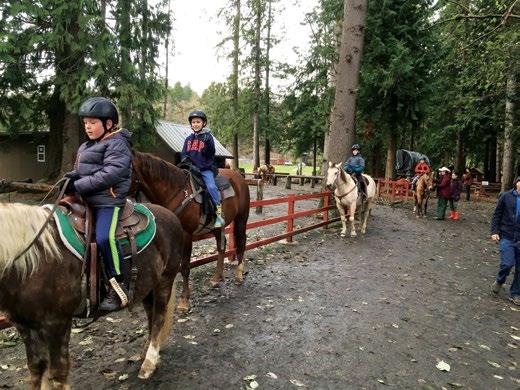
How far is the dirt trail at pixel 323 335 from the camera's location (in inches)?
149

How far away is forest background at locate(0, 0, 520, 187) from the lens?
12195 mm

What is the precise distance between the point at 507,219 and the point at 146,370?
6.30m

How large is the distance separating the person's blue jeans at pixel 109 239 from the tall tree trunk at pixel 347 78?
990 cm

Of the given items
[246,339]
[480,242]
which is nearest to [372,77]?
[480,242]

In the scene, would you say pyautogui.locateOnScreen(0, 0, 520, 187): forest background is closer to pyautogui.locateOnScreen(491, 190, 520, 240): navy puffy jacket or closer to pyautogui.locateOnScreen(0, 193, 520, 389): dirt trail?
pyautogui.locateOnScreen(491, 190, 520, 240): navy puffy jacket

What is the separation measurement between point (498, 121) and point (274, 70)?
17371 mm

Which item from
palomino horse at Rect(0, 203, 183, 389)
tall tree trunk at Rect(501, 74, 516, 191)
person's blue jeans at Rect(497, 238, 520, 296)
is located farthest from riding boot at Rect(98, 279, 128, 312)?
tall tree trunk at Rect(501, 74, 516, 191)

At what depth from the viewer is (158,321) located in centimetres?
381

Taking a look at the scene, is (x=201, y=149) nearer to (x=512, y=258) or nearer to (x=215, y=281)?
(x=215, y=281)

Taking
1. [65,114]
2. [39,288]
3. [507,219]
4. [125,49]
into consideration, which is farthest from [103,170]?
A: [65,114]

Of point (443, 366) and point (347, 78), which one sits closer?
point (443, 366)

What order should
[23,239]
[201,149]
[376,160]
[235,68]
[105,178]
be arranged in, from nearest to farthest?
1. [23,239]
2. [105,178]
3. [201,149]
4. [376,160]
5. [235,68]

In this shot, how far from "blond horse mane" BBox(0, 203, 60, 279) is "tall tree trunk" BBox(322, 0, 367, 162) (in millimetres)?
10342

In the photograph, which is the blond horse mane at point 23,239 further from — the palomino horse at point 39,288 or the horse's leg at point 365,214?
the horse's leg at point 365,214
